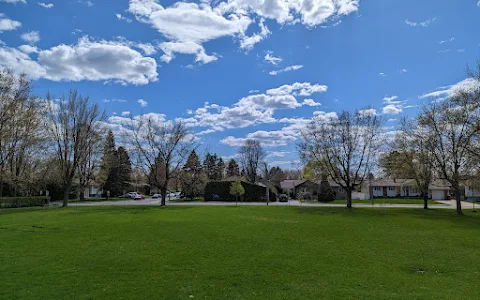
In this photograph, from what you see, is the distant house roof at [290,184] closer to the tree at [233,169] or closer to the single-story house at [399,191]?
the single-story house at [399,191]

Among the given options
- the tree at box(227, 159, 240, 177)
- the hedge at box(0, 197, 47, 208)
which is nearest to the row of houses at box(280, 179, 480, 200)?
the tree at box(227, 159, 240, 177)

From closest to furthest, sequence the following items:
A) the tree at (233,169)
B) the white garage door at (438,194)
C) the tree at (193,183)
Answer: the tree at (193,183), the white garage door at (438,194), the tree at (233,169)

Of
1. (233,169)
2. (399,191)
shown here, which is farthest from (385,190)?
(233,169)

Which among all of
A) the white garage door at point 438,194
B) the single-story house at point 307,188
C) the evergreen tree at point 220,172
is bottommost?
the white garage door at point 438,194

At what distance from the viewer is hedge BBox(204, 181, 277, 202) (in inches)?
2372

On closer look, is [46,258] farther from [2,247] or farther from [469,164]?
[469,164]

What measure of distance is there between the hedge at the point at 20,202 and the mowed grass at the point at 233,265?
1238 inches

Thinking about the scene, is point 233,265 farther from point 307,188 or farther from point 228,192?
point 307,188

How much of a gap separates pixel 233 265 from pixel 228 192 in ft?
170

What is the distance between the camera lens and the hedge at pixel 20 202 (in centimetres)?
4425

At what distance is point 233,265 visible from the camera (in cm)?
1105

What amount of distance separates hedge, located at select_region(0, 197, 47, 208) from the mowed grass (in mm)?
31452

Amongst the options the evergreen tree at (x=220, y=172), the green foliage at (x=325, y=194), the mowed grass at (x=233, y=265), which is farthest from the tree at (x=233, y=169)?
the mowed grass at (x=233, y=265)

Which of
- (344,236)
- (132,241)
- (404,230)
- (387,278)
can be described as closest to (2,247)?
(132,241)
